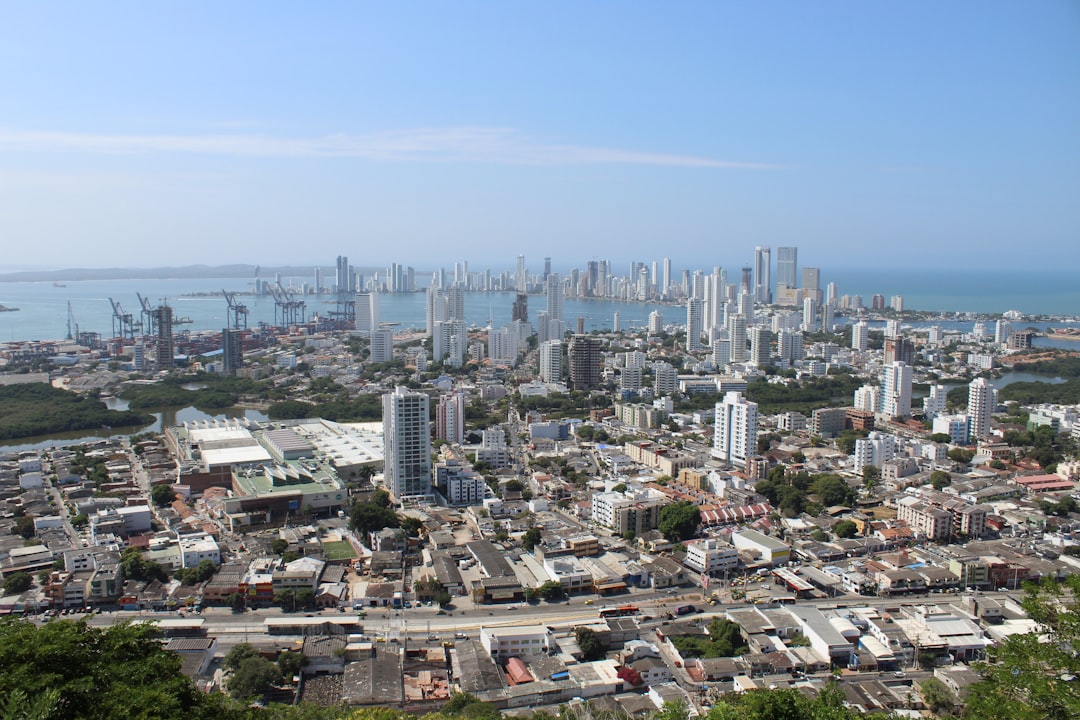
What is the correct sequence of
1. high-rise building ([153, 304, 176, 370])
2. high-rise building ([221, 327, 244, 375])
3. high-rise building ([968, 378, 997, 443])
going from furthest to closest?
high-rise building ([153, 304, 176, 370])
high-rise building ([221, 327, 244, 375])
high-rise building ([968, 378, 997, 443])

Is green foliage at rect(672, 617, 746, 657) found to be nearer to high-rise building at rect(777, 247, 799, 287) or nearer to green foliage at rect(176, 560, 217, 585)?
green foliage at rect(176, 560, 217, 585)

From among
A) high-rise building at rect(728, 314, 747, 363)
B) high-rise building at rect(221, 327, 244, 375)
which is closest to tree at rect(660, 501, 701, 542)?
high-rise building at rect(221, 327, 244, 375)

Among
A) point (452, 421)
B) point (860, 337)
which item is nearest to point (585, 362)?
point (452, 421)

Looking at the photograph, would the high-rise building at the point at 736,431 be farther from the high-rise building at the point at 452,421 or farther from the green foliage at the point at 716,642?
the green foliage at the point at 716,642

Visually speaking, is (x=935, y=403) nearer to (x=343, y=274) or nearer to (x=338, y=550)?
(x=338, y=550)

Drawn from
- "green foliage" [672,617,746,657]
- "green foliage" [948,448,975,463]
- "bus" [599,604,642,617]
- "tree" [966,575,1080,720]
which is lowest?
"bus" [599,604,642,617]

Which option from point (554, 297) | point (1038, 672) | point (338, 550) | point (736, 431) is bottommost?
point (338, 550)
